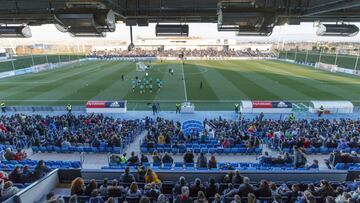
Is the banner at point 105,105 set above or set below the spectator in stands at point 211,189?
below

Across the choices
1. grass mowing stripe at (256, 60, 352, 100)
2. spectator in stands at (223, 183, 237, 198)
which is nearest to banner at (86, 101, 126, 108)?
spectator in stands at (223, 183, 237, 198)

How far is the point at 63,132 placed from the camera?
14938 mm

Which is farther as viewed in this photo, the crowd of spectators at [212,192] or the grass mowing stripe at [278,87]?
the grass mowing stripe at [278,87]

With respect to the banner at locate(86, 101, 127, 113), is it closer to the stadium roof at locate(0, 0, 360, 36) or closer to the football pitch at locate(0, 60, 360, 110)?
the football pitch at locate(0, 60, 360, 110)

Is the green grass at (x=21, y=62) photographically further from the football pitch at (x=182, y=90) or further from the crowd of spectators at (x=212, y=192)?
the crowd of spectators at (x=212, y=192)

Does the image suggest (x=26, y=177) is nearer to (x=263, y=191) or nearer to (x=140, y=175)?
(x=140, y=175)

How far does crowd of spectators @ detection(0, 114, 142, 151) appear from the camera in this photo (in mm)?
12953

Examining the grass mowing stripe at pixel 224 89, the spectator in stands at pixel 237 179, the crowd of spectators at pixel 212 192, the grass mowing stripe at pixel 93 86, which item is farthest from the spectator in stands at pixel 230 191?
the grass mowing stripe at pixel 93 86

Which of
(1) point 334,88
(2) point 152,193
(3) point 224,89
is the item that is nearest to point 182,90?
(3) point 224,89

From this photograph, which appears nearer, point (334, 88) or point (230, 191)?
point (230, 191)

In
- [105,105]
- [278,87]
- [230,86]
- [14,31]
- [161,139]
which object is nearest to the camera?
[14,31]

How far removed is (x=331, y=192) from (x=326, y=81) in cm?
3598

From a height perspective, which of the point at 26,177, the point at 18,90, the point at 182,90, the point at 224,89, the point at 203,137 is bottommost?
the point at 18,90

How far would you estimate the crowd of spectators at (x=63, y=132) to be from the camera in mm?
12953
